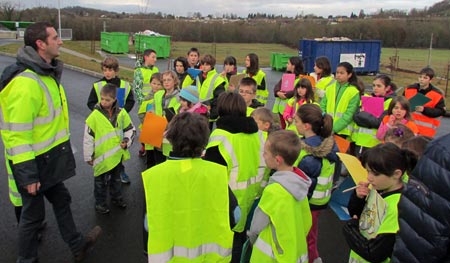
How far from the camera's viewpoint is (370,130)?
19.2ft

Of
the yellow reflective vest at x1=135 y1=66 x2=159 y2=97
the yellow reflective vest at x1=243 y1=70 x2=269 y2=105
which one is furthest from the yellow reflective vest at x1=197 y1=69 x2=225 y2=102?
the yellow reflective vest at x1=135 y1=66 x2=159 y2=97

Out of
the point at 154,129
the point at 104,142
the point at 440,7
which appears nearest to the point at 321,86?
the point at 154,129

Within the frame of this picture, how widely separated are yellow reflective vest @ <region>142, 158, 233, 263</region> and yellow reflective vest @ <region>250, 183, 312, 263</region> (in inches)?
10.9

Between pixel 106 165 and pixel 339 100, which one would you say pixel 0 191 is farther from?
pixel 339 100

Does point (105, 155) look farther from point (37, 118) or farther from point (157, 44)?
point (157, 44)

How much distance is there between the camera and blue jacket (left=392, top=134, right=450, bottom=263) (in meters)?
1.81

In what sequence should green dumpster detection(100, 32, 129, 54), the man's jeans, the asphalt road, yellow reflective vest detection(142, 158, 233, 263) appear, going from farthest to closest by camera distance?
green dumpster detection(100, 32, 129, 54), the asphalt road, the man's jeans, yellow reflective vest detection(142, 158, 233, 263)

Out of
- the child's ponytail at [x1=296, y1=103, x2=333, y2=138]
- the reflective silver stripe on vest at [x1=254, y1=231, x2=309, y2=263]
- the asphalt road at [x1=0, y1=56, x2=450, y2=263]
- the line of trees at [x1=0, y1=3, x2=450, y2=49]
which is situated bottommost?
the asphalt road at [x1=0, y1=56, x2=450, y2=263]

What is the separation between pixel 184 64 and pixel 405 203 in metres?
6.05

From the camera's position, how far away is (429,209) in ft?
6.16

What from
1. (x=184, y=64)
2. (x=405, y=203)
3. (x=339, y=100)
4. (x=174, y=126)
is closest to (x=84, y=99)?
(x=184, y=64)

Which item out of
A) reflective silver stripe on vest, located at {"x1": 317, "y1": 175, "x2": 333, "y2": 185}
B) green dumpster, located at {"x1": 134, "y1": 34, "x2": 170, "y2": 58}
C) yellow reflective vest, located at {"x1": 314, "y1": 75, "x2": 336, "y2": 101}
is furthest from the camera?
green dumpster, located at {"x1": 134, "y1": 34, "x2": 170, "y2": 58}

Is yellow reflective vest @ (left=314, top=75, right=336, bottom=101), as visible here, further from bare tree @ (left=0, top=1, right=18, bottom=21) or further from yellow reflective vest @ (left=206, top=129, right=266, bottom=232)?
bare tree @ (left=0, top=1, right=18, bottom=21)

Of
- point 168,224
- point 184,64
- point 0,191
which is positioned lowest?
point 0,191
